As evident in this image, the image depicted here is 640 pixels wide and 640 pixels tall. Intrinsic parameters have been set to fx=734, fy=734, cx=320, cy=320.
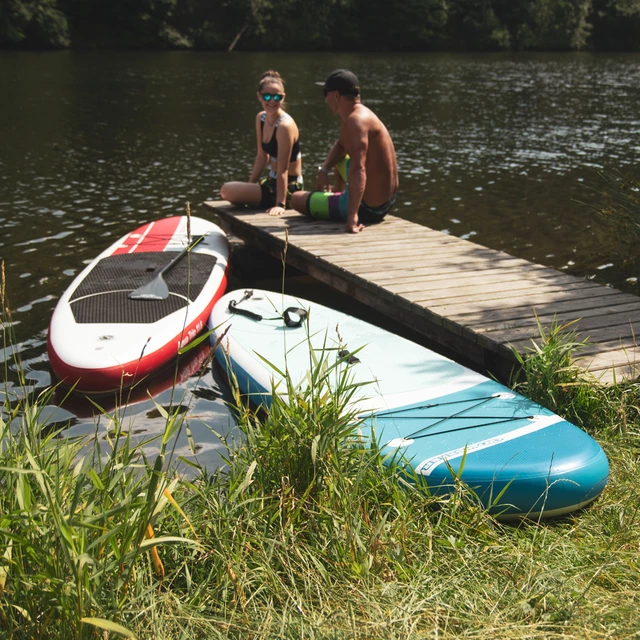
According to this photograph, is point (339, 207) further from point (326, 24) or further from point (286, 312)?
point (326, 24)

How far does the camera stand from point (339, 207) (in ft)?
24.8

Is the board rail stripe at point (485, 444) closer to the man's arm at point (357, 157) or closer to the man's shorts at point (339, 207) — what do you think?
the man's arm at point (357, 157)

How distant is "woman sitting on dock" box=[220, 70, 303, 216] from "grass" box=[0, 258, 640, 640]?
4952mm

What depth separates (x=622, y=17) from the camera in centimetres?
5528

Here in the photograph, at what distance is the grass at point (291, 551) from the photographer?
6.90 ft

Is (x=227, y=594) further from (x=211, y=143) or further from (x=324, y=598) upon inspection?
(x=211, y=143)

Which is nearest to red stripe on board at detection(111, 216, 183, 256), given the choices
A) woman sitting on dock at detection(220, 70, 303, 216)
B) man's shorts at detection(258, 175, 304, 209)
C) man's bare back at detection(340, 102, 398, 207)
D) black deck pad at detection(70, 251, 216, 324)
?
black deck pad at detection(70, 251, 216, 324)

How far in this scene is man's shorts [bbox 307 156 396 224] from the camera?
752 cm

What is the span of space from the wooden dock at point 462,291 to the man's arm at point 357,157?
0.43m

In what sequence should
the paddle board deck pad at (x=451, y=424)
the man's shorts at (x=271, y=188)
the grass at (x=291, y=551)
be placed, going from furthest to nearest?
1. the man's shorts at (x=271, y=188)
2. the paddle board deck pad at (x=451, y=424)
3. the grass at (x=291, y=551)

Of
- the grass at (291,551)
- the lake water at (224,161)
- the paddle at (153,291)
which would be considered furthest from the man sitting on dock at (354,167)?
the grass at (291,551)

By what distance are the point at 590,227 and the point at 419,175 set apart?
401 cm

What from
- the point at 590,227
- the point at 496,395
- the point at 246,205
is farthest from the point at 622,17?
the point at 496,395

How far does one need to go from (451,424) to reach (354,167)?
3553 millimetres
